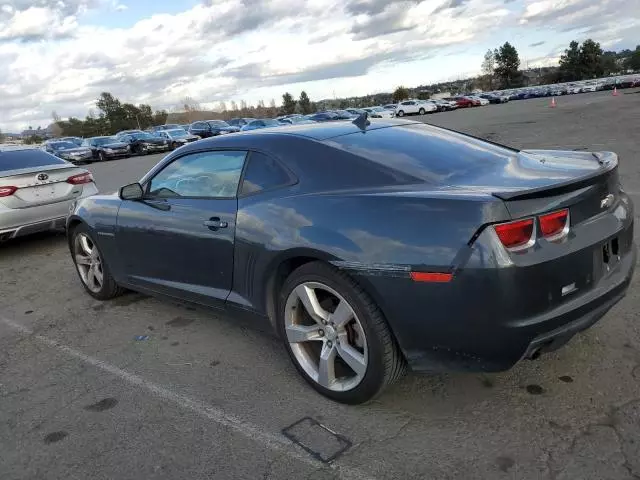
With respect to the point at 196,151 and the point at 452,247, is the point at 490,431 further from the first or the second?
the point at 196,151

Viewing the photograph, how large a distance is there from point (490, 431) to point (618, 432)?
58 cm

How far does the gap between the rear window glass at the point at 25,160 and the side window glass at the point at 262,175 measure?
5213mm

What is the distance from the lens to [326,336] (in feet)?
10.4

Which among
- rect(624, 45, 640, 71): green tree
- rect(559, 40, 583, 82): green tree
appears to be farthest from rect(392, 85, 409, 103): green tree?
rect(624, 45, 640, 71): green tree

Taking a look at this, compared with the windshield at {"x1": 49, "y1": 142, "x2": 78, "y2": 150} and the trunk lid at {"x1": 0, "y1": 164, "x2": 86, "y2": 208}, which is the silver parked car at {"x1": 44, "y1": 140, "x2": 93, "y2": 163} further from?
the trunk lid at {"x1": 0, "y1": 164, "x2": 86, "y2": 208}

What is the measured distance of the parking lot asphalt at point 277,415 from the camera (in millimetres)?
2623

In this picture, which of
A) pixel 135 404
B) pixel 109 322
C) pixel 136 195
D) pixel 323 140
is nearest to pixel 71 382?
pixel 135 404

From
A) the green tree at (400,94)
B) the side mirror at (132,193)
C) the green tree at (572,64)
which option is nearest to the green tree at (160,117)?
the green tree at (400,94)

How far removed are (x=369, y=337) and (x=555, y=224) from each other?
3.43 feet

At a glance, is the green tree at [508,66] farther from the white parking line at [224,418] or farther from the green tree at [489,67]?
the white parking line at [224,418]

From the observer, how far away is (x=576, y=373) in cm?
323

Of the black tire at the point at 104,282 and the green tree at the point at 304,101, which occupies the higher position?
the green tree at the point at 304,101

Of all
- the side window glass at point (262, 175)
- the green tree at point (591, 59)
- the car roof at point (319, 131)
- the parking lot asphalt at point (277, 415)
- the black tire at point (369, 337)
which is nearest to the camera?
the parking lot asphalt at point (277, 415)

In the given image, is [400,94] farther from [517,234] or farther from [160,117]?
[517,234]
